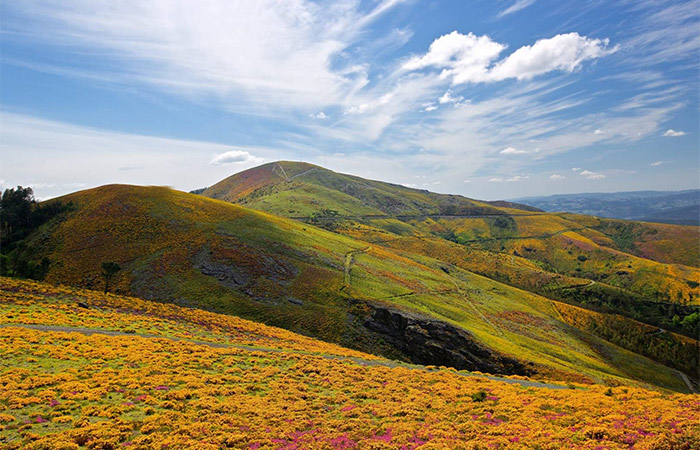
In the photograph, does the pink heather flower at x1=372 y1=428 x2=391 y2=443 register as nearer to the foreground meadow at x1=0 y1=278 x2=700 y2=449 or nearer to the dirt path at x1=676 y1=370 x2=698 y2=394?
the foreground meadow at x1=0 y1=278 x2=700 y2=449

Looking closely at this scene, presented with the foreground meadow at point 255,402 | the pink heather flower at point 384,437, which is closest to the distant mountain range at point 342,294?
the foreground meadow at point 255,402

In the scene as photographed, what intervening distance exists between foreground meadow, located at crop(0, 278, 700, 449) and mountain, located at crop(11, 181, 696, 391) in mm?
20856

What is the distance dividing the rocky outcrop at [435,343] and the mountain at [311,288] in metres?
0.21

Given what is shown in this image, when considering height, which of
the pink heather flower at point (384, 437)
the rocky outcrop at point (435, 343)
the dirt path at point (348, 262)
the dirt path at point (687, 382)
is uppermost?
the dirt path at point (348, 262)

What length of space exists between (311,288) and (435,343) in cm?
2954

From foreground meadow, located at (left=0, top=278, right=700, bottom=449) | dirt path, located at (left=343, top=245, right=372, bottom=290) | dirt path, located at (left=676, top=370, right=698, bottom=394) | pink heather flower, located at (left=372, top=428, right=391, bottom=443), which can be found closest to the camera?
foreground meadow, located at (left=0, top=278, right=700, bottom=449)

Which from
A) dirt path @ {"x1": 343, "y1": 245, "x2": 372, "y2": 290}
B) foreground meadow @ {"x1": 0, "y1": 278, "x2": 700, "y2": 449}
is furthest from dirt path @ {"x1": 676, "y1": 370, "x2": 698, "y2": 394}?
dirt path @ {"x1": 343, "y1": 245, "x2": 372, "y2": 290}

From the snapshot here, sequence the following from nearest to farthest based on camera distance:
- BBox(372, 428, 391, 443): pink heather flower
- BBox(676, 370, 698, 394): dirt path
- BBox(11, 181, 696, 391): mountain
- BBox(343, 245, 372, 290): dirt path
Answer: BBox(372, 428, 391, 443): pink heather flower < BBox(11, 181, 696, 391): mountain < BBox(343, 245, 372, 290): dirt path < BBox(676, 370, 698, 394): dirt path

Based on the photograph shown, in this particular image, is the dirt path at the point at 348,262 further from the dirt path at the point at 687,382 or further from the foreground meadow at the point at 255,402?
the dirt path at the point at 687,382

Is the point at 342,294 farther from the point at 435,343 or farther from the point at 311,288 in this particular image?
the point at 435,343

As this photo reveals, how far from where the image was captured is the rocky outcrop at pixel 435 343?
58.7 metres

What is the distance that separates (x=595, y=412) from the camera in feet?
86.3

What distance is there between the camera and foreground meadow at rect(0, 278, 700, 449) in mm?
19750

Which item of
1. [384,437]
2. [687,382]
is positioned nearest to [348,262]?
[384,437]
